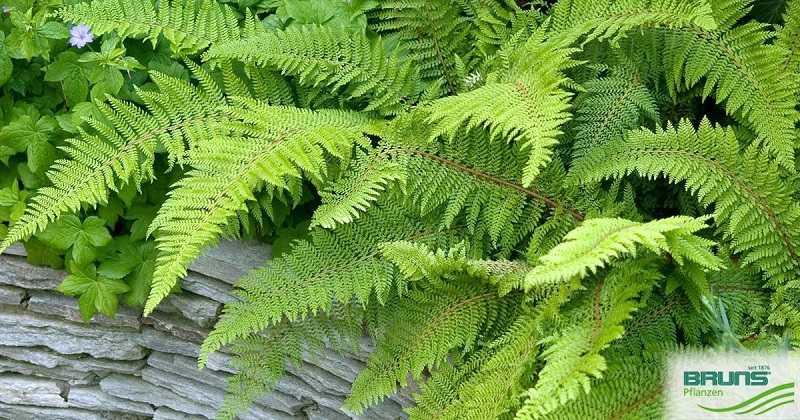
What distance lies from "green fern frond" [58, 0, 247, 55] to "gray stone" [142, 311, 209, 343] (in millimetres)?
910

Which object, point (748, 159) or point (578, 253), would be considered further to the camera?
point (748, 159)

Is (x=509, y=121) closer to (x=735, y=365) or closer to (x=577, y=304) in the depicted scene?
(x=577, y=304)

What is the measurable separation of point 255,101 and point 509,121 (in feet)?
2.40

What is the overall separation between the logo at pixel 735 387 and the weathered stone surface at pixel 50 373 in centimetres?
211

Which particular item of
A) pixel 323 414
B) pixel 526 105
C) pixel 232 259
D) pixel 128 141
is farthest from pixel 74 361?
pixel 526 105

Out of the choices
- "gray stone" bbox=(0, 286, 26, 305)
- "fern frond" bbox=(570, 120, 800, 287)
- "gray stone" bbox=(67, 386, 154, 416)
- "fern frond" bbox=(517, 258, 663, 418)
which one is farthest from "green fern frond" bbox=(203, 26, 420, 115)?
"gray stone" bbox=(67, 386, 154, 416)

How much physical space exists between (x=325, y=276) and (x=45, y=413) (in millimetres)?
1598

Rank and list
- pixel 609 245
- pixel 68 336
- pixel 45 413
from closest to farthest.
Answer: pixel 609 245, pixel 68 336, pixel 45 413

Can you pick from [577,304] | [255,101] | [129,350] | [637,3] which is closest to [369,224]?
[255,101]

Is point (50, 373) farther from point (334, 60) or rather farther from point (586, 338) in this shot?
point (586, 338)

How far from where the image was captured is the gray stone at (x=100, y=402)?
287cm

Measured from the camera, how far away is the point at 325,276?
6.78ft

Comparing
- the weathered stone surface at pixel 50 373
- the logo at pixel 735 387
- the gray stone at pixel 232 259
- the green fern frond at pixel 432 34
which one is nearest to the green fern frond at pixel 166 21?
the green fern frond at pixel 432 34

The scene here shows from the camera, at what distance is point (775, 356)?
1.71 metres
